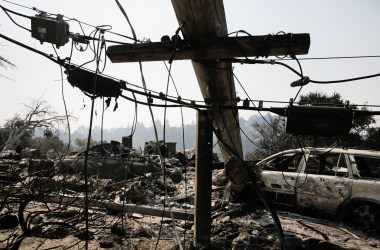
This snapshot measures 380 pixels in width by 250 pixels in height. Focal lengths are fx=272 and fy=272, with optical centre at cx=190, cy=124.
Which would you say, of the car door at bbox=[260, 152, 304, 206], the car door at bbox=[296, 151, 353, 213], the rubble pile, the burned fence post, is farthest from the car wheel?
the burned fence post

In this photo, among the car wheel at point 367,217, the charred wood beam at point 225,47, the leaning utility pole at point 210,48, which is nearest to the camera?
the leaning utility pole at point 210,48

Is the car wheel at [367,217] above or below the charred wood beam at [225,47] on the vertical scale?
below

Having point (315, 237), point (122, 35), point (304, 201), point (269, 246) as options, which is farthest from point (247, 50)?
point (304, 201)

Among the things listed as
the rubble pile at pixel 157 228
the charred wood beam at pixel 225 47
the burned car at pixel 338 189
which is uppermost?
the charred wood beam at pixel 225 47

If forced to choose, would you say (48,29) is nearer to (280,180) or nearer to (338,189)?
(280,180)

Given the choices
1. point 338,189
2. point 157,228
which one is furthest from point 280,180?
point 157,228

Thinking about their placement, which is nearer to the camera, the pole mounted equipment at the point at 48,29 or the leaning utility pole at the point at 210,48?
the leaning utility pole at the point at 210,48

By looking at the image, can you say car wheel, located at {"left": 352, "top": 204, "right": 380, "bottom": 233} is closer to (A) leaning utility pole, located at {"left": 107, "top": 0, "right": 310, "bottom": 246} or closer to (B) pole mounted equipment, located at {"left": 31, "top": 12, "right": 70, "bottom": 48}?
(A) leaning utility pole, located at {"left": 107, "top": 0, "right": 310, "bottom": 246}

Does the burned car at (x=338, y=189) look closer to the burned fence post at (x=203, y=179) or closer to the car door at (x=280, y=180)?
the car door at (x=280, y=180)

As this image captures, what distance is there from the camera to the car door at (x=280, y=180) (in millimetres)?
7715

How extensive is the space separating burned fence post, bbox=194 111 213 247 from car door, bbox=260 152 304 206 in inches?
117

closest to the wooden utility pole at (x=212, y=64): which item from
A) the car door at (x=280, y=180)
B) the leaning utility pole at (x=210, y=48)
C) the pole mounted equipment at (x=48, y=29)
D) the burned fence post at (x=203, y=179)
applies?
the leaning utility pole at (x=210, y=48)

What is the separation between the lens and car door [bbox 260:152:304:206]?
771cm

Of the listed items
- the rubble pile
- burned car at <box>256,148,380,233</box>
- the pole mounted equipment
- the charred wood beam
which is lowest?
the rubble pile
